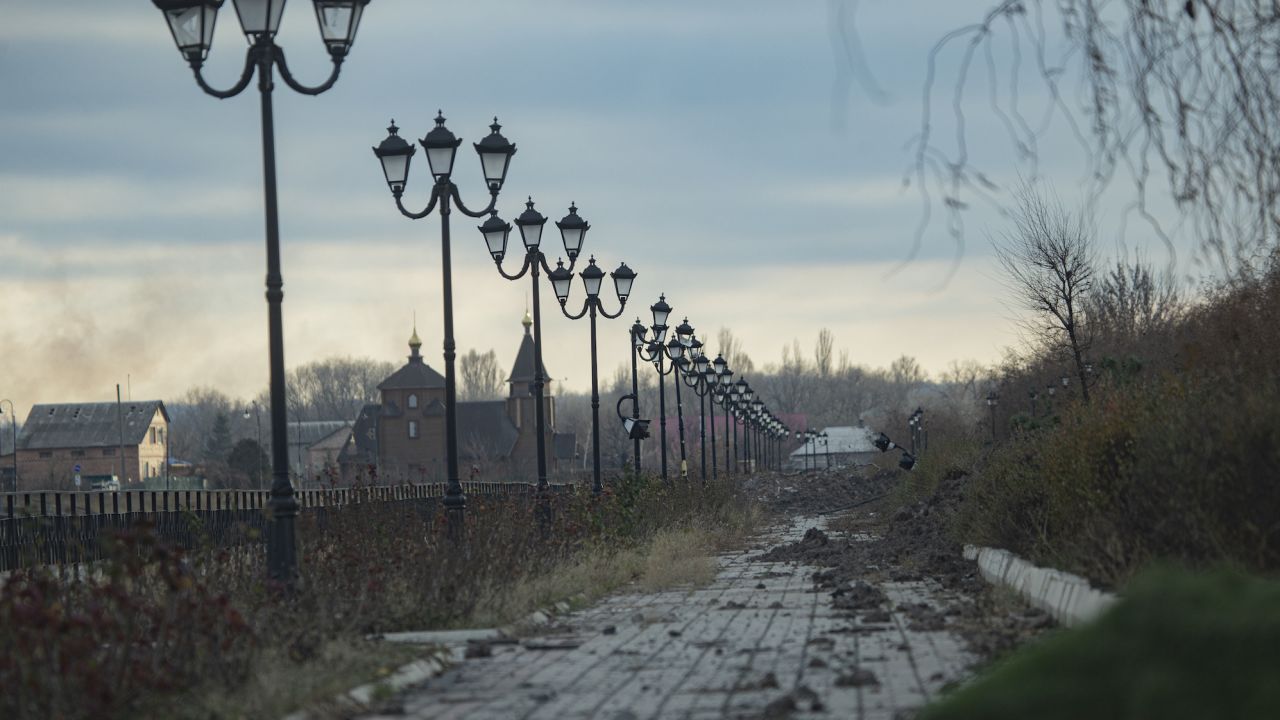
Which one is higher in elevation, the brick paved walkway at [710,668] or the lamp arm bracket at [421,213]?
the lamp arm bracket at [421,213]

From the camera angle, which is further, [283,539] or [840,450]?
[840,450]

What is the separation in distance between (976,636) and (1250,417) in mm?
2319

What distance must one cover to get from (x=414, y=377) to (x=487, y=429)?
329 inches

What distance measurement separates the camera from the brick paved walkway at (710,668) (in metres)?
8.05

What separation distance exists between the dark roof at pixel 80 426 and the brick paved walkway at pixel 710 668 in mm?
131633

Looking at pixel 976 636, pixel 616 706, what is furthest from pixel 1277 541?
pixel 616 706

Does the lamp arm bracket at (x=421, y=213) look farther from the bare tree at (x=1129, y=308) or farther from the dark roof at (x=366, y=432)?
the dark roof at (x=366, y=432)

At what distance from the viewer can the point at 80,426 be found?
451ft

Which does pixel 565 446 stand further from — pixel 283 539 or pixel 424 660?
pixel 424 660

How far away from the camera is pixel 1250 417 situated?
1018cm

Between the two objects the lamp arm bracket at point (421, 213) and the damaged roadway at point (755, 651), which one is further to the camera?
the lamp arm bracket at point (421, 213)

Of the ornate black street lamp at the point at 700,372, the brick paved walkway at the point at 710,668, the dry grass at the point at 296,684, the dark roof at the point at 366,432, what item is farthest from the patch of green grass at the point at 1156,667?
the dark roof at the point at 366,432

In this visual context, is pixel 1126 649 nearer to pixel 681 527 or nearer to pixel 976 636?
pixel 976 636

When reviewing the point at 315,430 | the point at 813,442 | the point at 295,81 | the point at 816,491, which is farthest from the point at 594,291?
the point at 315,430
